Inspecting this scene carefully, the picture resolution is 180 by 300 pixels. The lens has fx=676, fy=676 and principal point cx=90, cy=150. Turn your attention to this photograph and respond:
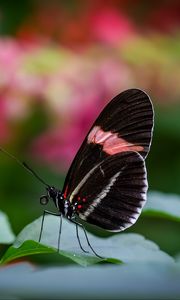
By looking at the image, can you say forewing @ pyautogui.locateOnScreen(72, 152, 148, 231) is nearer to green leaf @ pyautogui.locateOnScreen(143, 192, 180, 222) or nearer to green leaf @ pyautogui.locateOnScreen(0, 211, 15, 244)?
green leaf @ pyautogui.locateOnScreen(143, 192, 180, 222)

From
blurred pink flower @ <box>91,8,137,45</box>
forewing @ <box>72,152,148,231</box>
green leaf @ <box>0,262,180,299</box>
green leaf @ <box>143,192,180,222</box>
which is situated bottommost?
blurred pink flower @ <box>91,8,137,45</box>

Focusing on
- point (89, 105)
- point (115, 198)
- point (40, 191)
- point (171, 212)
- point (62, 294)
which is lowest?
point (40, 191)

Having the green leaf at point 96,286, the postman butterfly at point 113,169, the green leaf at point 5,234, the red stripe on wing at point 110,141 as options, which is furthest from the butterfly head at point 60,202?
the green leaf at point 96,286

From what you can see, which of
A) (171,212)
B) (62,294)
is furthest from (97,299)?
(171,212)

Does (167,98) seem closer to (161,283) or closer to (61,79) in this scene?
(61,79)

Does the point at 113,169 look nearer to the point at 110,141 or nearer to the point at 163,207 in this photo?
the point at 110,141

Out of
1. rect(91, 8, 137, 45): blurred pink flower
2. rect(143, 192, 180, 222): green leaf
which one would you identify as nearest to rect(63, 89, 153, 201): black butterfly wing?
rect(143, 192, 180, 222): green leaf
